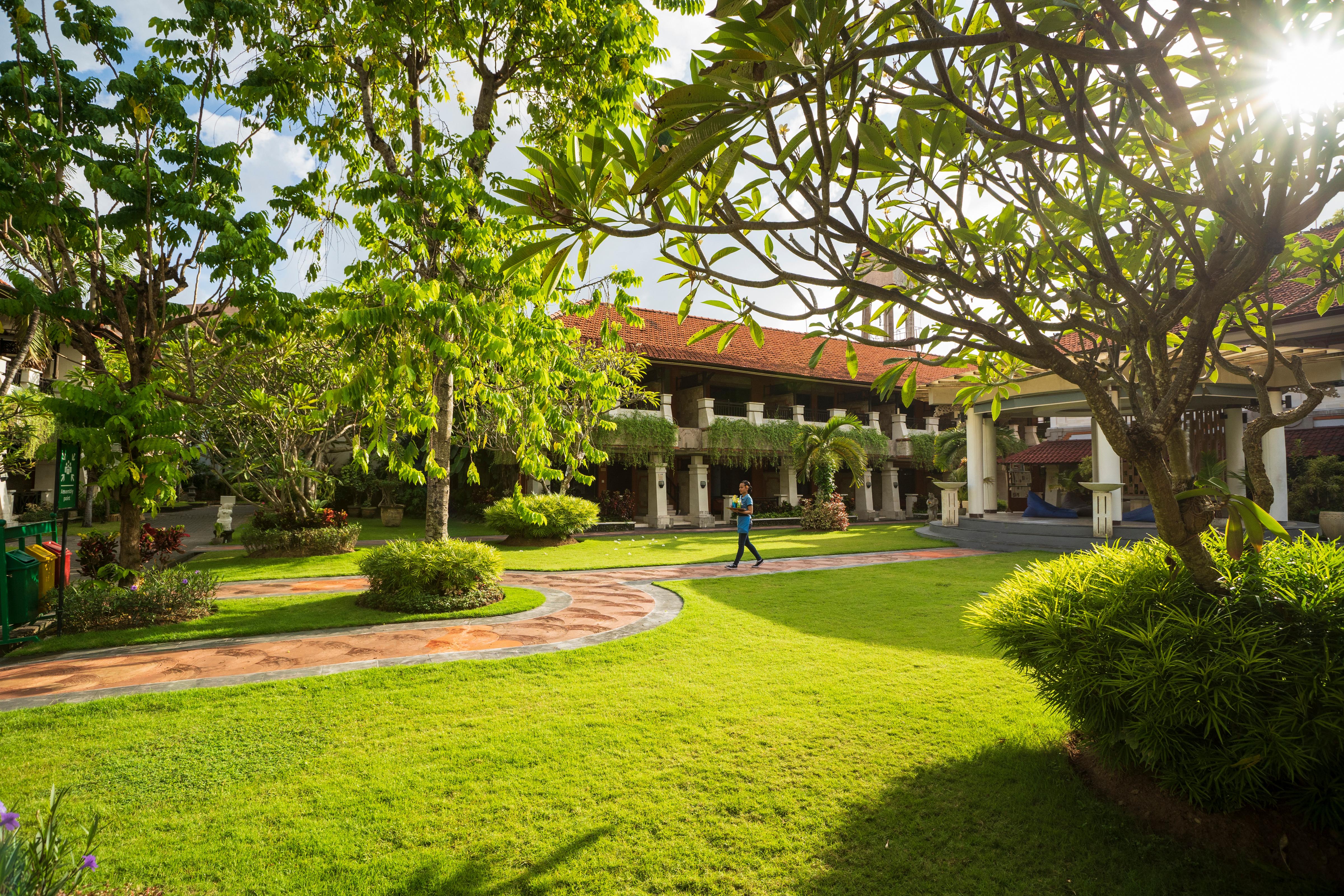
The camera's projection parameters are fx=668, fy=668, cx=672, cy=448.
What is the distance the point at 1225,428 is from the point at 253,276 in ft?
67.3

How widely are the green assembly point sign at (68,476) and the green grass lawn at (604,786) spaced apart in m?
2.48

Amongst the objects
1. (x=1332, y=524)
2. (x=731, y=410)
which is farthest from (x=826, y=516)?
(x=1332, y=524)

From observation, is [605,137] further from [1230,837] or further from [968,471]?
[968,471]

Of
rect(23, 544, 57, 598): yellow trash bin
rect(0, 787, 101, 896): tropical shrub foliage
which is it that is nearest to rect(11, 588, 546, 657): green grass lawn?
rect(23, 544, 57, 598): yellow trash bin

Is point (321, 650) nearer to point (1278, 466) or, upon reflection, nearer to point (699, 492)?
point (699, 492)

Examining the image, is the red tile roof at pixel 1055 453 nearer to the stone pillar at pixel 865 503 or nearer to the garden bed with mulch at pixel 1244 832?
the stone pillar at pixel 865 503

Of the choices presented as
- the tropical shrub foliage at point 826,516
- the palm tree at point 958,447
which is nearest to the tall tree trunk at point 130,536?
the tropical shrub foliage at point 826,516

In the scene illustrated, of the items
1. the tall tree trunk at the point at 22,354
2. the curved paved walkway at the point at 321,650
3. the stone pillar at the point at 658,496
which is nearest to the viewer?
the curved paved walkway at the point at 321,650

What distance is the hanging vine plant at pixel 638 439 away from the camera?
20422mm

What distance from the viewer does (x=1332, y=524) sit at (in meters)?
13.2

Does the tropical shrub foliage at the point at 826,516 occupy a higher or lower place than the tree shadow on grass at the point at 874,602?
higher

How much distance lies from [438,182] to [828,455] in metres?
16.7

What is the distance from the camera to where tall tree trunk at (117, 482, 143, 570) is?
7621 mm

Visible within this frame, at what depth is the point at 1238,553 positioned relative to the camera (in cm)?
304
